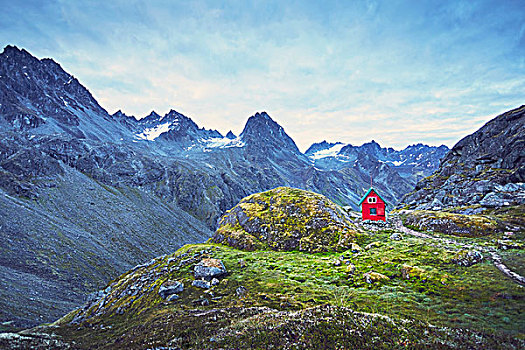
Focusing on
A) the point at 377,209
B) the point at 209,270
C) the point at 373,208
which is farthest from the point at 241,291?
the point at 377,209

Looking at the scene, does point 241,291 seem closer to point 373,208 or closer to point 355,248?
point 355,248

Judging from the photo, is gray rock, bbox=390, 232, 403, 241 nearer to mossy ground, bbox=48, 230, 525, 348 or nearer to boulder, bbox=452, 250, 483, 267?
mossy ground, bbox=48, 230, 525, 348

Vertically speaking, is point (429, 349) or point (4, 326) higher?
point (429, 349)

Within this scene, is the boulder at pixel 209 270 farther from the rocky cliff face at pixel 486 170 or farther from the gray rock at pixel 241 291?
the rocky cliff face at pixel 486 170

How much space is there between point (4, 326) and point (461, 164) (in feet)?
598

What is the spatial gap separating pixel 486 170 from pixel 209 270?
12706 cm

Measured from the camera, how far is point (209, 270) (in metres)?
29.9

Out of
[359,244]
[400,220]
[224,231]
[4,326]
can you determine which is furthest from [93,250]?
[400,220]

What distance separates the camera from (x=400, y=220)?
5309 cm

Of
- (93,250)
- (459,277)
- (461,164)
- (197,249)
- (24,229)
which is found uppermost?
(461,164)

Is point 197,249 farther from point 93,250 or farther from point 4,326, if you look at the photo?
point 93,250

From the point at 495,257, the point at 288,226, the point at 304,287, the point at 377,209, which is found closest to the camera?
the point at 304,287

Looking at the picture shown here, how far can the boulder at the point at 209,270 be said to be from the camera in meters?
29.3

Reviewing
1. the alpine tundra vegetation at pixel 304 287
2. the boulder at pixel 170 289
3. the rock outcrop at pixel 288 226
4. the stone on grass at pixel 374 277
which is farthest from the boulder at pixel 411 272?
the boulder at pixel 170 289
